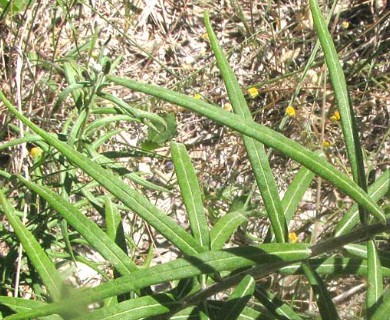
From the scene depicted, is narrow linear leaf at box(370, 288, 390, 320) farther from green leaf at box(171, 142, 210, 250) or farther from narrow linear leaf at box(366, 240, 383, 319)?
green leaf at box(171, 142, 210, 250)

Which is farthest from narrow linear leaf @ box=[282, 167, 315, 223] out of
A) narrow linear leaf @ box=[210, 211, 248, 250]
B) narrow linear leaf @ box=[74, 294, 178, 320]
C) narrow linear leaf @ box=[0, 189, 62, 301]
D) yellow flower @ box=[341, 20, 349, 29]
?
yellow flower @ box=[341, 20, 349, 29]

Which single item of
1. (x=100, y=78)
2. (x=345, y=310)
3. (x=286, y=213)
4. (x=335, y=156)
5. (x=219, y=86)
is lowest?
(x=345, y=310)

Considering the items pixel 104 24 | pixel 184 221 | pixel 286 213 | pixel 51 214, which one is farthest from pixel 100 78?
pixel 104 24

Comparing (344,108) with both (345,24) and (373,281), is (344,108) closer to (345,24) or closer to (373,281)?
(373,281)

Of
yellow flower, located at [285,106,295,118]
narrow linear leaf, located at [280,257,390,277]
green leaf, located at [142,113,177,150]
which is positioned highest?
yellow flower, located at [285,106,295,118]

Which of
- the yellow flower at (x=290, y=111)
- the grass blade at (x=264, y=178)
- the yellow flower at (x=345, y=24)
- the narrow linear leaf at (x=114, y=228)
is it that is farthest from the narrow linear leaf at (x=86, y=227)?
the yellow flower at (x=345, y=24)

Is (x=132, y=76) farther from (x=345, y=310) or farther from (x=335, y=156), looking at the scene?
(x=345, y=310)

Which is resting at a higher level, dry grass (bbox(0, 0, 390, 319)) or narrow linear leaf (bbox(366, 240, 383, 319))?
dry grass (bbox(0, 0, 390, 319))

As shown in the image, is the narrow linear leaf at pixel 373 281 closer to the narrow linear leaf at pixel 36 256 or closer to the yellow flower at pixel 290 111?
the narrow linear leaf at pixel 36 256
